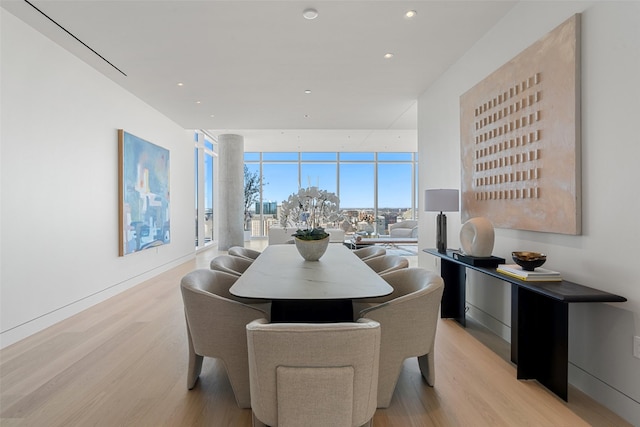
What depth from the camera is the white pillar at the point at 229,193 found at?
9.89 metres

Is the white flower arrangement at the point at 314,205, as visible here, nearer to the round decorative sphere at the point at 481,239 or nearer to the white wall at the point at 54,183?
the round decorative sphere at the point at 481,239

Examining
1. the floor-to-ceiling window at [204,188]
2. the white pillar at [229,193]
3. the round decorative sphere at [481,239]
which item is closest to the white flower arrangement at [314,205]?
the round decorative sphere at [481,239]

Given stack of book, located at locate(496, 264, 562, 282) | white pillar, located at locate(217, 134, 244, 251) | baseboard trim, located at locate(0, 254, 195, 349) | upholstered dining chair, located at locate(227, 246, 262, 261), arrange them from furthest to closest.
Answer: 1. white pillar, located at locate(217, 134, 244, 251)
2. upholstered dining chair, located at locate(227, 246, 262, 261)
3. baseboard trim, located at locate(0, 254, 195, 349)
4. stack of book, located at locate(496, 264, 562, 282)

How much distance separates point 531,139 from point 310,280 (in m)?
2.04

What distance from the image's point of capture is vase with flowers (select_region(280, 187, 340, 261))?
2709 millimetres

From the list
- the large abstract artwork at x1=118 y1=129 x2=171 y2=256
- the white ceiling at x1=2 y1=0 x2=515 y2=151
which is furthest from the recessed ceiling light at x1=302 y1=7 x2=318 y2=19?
the large abstract artwork at x1=118 y1=129 x2=171 y2=256

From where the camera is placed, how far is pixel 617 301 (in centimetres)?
191

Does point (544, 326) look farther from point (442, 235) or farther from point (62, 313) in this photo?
point (62, 313)

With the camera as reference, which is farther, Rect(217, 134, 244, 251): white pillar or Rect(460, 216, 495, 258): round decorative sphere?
Rect(217, 134, 244, 251): white pillar

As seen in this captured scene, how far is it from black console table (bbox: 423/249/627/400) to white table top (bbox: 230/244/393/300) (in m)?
1.05

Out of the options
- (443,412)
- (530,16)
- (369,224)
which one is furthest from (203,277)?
(369,224)

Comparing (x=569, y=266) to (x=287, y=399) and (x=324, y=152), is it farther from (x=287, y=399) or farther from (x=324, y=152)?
(x=324, y=152)

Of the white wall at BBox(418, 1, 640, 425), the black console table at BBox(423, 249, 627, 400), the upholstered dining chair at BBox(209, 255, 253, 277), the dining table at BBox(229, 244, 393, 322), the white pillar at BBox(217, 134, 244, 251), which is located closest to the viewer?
the dining table at BBox(229, 244, 393, 322)

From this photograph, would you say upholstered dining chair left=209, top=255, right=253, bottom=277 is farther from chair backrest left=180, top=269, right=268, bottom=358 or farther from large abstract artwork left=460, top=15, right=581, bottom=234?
large abstract artwork left=460, top=15, right=581, bottom=234
